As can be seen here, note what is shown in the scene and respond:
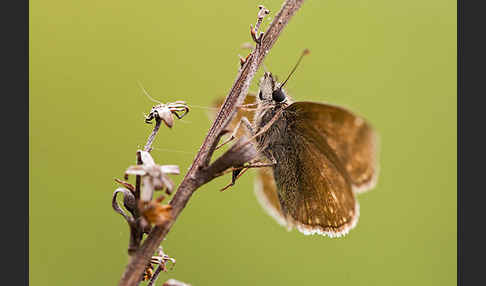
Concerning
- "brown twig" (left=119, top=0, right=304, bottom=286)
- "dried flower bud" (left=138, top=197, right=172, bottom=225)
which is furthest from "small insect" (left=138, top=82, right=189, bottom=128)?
"dried flower bud" (left=138, top=197, right=172, bottom=225)

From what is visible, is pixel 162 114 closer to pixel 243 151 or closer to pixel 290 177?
pixel 243 151

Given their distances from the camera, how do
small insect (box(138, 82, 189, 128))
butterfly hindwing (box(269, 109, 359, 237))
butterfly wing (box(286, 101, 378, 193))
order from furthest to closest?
butterfly wing (box(286, 101, 378, 193)) < butterfly hindwing (box(269, 109, 359, 237)) < small insect (box(138, 82, 189, 128))

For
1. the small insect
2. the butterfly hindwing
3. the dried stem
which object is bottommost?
the butterfly hindwing

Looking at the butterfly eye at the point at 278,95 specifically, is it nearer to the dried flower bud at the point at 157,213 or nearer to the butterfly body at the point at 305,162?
the butterfly body at the point at 305,162

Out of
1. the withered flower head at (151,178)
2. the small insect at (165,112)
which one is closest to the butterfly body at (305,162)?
the small insect at (165,112)

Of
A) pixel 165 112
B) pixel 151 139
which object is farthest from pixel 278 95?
pixel 151 139

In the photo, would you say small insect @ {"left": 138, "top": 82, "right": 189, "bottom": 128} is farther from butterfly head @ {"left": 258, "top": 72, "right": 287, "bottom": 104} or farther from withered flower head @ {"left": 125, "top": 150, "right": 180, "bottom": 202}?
butterfly head @ {"left": 258, "top": 72, "right": 287, "bottom": 104}
